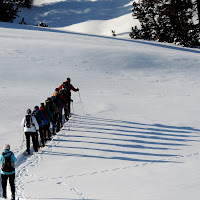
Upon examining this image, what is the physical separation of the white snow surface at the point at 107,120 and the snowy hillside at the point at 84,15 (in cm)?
2951

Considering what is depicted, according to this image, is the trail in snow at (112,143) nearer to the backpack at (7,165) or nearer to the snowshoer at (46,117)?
the snowshoer at (46,117)

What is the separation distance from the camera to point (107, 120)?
45.7ft

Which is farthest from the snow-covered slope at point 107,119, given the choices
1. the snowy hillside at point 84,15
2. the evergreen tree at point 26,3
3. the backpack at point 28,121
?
the evergreen tree at point 26,3

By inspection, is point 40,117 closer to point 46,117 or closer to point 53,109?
point 46,117

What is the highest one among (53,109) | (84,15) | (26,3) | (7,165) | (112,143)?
(26,3)

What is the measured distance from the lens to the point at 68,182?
8.23 meters

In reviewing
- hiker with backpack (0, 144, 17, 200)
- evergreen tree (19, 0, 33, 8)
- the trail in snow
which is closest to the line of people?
the trail in snow

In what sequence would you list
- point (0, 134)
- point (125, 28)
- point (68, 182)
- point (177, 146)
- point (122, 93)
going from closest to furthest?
point (68, 182) → point (177, 146) → point (0, 134) → point (122, 93) → point (125, 28)

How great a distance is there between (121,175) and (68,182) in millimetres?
1245

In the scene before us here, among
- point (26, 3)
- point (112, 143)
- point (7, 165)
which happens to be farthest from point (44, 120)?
point (26, 3)

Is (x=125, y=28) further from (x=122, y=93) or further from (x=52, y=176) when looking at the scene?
(x=52, y=176)

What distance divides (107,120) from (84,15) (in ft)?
171

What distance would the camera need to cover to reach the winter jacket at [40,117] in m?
10.9

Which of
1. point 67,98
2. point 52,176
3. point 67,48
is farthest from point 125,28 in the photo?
point 52,176
